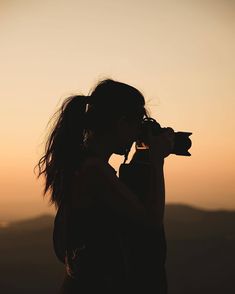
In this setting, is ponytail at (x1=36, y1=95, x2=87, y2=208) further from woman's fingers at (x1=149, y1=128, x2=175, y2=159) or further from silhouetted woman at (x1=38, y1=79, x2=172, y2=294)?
woman's fingers at (x1=149, y1=128, x2=175, y2=159)

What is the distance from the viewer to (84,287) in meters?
1.50

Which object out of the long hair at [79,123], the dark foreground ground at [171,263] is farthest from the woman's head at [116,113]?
the dark foreground ground at [171,263]

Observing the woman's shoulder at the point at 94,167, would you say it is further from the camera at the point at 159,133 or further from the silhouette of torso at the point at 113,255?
the camera at the point at 159,133

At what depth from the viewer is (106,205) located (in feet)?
4.94

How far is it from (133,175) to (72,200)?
0.21 meters

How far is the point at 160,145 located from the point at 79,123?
282 millimetres

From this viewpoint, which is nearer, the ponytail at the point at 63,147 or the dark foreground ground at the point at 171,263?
the ponytail at the point at 63,147

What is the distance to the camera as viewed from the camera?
1.67 metres

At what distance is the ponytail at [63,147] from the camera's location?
161 cm

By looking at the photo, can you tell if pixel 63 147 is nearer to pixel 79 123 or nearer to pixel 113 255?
pixel 79 123

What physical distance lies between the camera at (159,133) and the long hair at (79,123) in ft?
0.13

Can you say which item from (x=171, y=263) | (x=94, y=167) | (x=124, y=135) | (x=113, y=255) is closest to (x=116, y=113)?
(x=124, y=135)

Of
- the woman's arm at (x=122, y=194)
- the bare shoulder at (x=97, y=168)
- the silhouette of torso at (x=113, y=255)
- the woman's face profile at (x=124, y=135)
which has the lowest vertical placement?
the silhouette of torso at (x=113, y=255)

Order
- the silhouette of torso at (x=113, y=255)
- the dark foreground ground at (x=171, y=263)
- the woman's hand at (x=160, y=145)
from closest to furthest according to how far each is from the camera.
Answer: the silhouette of torso at (x=113, y=255) < the woman's hand at (x=160, y=145) < the dark foreground ground at (x=171, y=263)
